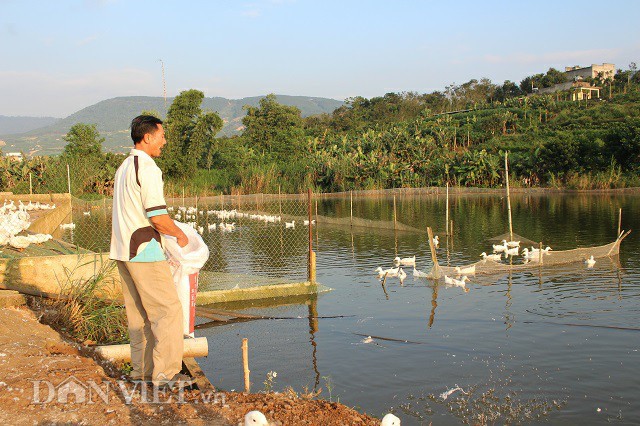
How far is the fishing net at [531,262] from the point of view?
1175 centimetres

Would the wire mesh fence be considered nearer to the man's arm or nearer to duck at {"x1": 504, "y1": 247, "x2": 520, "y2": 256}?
→ the man's arm

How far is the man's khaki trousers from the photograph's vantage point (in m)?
4.23

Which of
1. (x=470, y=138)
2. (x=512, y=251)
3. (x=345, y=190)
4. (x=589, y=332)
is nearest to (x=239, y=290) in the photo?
(x=589, y=332)

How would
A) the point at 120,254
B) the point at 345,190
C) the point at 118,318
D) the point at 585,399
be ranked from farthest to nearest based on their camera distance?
the point at 345,190, the point at 118,318, the point at 585,399, the point at 120,254

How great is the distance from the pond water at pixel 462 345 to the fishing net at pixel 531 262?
24cm

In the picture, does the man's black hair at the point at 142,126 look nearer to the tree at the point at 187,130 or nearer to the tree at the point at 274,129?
the tree at the point at 187,130

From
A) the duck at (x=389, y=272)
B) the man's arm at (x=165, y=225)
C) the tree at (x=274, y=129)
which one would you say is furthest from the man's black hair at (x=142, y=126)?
the tree at (x=274, y=129)

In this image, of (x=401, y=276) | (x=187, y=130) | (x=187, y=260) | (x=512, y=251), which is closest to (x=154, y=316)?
(x=187, y=260)

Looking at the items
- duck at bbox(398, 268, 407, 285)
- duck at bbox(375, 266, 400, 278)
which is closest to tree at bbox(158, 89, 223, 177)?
duck at bbox(375, 266, 400, 278)

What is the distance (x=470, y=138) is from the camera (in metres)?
53.6

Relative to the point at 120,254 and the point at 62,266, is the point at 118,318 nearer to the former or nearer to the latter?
the point at 62,266

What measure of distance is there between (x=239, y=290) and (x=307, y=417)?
585 cm

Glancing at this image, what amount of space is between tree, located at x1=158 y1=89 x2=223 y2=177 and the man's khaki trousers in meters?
39.6

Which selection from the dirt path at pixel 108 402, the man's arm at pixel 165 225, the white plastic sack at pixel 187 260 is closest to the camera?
the dirt path at pixel 108 402
